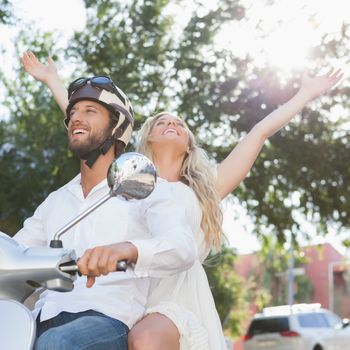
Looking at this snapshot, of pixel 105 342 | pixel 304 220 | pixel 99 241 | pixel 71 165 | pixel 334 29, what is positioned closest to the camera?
pixel 105 342

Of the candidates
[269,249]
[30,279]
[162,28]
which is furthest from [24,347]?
[269,249]

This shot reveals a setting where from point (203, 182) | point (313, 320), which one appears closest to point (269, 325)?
point (313, 320)

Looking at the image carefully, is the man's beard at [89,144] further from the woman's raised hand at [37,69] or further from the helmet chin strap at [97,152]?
the woman's raised hand at [37,69]

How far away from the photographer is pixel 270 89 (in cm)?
1277

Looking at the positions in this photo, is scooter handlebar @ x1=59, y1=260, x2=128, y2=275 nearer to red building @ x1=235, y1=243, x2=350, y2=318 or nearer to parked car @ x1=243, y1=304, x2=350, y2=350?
parked car @ x1=243, y1=304, x2=350, y2=350

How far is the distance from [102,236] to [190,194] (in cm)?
108

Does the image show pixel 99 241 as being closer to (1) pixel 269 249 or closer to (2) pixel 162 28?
(2) pixel 162 28

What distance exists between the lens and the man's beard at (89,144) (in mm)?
2869

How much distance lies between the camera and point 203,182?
3963 millimetres

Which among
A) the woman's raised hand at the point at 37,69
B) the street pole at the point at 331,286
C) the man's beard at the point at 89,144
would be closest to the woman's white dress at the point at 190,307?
the man's beard at the point at 89,144

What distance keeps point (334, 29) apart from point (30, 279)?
10.9 m

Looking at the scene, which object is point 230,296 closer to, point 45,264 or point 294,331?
point 294,331

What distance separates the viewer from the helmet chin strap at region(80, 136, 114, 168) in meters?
2.94

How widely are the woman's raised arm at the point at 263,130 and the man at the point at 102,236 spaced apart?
1362mm
